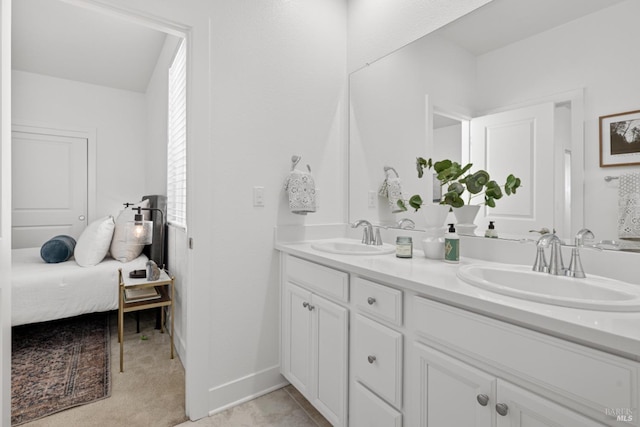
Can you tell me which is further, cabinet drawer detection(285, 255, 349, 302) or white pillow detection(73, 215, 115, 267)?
white pillow detection(73, 215, 115, 267)

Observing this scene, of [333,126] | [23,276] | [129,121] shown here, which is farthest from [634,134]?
[129,121]

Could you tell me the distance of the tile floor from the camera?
5.18 ft

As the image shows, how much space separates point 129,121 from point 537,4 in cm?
456

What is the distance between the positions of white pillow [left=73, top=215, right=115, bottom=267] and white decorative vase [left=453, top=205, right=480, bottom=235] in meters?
2.92

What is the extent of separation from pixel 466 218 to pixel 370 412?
0.95 metres

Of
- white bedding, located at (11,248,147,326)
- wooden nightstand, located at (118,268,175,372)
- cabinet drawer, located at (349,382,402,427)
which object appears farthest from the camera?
white bedding, located at (11,248,147,326)

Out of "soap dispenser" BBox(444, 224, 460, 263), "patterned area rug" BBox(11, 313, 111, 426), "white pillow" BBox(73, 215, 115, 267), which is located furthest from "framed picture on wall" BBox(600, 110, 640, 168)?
"white pillow" BBox(73, 215, 115, 267)

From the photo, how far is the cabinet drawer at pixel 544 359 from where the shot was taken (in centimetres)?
63

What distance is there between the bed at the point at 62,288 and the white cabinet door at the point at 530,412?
9.11 feet

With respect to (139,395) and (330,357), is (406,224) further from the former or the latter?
(139,395)

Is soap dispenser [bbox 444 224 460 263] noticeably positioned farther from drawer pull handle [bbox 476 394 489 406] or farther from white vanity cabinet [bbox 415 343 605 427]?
drawer pull handle [bbox 476 394 489 406]

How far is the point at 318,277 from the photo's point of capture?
1515mm

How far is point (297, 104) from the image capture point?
197 cm

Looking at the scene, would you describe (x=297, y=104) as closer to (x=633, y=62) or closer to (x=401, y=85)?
(x=401, y=85)
